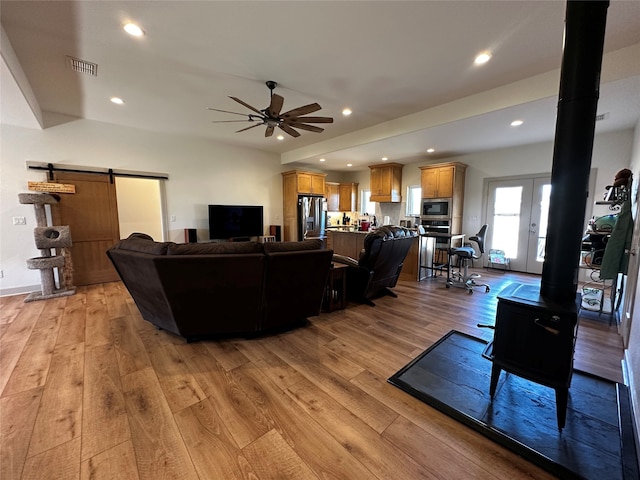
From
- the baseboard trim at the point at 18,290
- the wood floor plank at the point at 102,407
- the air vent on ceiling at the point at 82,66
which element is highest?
the air vent on ceiling at the point at 82,66

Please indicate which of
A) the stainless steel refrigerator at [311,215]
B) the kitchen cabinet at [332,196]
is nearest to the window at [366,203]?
the kitchen cabinet at [332,196]

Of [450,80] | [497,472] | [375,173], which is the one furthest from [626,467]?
[375,173]

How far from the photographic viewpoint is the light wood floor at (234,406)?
4.45 ft

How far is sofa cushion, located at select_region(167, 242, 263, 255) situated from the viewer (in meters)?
2.25

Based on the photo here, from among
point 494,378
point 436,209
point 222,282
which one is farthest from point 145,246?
point 436,209

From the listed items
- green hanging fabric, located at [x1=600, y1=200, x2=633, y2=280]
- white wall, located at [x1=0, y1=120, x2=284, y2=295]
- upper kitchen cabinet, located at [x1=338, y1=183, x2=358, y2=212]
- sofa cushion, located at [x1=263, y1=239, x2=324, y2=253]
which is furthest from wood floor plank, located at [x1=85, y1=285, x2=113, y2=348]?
upper kitchen cabinet, located at [x1=338, y1=183, x2=358, y2=212]

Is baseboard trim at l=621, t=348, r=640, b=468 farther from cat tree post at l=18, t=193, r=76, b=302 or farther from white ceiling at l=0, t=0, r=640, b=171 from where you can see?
cat tree post at l=18, t=193, r=76, b=302

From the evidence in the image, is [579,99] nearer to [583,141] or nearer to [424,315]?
[583,141]

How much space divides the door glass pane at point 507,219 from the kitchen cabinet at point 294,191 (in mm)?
4444

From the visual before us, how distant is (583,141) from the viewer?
1.52 meters

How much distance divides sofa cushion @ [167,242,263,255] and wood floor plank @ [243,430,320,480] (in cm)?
141

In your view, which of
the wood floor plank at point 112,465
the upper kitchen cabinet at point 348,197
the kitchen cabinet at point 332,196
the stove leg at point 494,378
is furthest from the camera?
the upper kitchen cabinet at point 348,197

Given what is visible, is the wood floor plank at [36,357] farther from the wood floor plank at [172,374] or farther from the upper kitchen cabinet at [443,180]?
the upper kitchen cabinet at [443,180]

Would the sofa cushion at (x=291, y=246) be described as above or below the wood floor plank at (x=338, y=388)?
above
